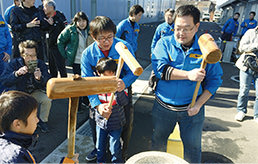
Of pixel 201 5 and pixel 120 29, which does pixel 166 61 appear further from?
pixel 201 5

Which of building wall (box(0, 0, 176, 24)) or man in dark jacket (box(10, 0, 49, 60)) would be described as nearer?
man in dark jacket (box(10, 0, 49, 60))

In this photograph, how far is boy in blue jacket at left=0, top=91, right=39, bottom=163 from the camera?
53.0 inches

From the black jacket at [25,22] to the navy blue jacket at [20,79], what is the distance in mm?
1330

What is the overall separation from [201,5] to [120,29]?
225 ft

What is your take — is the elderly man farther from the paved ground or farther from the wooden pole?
the wooden pole

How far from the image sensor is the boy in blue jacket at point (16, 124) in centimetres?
135

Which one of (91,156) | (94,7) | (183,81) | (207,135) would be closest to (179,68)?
(183,81)

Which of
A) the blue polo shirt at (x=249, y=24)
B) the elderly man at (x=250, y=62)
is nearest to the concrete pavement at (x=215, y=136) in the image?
the elderly man at (x=250, y=62)

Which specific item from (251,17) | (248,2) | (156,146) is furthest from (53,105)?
(248,2)

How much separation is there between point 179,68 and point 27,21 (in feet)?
11.6

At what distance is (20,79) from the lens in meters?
3.03

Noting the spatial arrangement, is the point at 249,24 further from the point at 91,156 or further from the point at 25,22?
the point at 91,156

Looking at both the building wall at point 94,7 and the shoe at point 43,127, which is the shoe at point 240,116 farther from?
the building wall at point 94,7

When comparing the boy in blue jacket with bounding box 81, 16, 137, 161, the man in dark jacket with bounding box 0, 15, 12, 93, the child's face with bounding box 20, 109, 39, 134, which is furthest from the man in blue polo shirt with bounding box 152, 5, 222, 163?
the man in dark jacket with bounding box 0, 15, 12, 93
